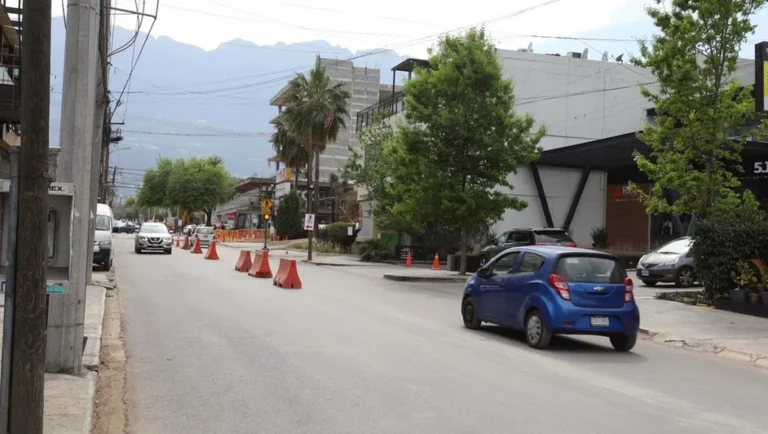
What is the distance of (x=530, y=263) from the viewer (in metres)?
11.7

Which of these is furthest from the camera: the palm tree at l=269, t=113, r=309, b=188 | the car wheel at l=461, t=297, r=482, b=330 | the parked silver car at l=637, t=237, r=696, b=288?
the palm tree at l=269, t=113, r=309, b=188

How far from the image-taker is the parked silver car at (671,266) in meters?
22.4

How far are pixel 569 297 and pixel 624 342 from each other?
1380 millimetres

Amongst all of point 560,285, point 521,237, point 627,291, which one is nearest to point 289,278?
point 560,285

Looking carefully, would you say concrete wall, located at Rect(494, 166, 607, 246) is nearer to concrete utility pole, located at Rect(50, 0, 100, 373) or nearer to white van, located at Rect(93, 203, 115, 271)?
white van, located at Rect(93, 203, 115, 271)

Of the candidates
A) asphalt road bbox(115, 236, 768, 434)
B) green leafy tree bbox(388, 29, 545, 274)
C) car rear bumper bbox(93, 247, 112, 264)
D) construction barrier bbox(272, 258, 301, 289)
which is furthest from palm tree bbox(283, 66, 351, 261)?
asphalt road bbox(115, 236, 768, 434)

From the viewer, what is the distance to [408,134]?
26688mm

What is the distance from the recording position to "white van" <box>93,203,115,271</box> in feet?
75.9

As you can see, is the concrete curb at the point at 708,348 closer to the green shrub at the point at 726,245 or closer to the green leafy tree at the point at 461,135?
the green shrub at the point at 726,245

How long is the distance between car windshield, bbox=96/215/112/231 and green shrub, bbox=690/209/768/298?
17956mm

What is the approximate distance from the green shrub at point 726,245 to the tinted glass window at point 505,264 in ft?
22.5

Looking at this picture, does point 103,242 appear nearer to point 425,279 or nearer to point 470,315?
point 425,279

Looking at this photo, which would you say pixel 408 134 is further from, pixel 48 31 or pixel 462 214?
pixel 48 31

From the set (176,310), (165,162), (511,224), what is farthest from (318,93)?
(165,162)
